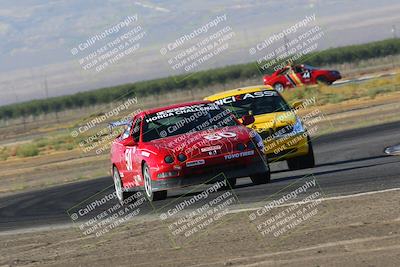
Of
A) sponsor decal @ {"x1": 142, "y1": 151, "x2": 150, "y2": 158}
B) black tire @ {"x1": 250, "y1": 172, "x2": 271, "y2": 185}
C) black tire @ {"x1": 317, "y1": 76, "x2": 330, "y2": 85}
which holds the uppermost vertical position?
sponsor decal @ {"x1": 142, "y1": 151, "x2": 150, "y2": 158}

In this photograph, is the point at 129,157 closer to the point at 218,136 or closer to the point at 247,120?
the point at 218,136

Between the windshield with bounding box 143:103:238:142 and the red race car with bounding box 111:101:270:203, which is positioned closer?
the red race car with bounding box 111:101:270:203

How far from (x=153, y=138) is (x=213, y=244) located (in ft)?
17.3

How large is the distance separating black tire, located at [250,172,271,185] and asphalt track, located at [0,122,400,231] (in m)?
0.12

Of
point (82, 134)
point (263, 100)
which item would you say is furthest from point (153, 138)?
point (82, 134)

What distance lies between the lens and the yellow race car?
53.2ft

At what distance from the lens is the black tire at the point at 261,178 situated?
47.4 feet

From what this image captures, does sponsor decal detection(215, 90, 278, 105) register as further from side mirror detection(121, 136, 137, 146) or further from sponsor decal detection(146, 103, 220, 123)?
side mirror detection(121, 136, 137, 146)

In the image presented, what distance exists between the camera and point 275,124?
53.8 ft

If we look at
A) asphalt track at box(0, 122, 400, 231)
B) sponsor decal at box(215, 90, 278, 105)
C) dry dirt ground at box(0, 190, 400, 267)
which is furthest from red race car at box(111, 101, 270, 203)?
sponsor decal at box(215, 90, 278, 105)

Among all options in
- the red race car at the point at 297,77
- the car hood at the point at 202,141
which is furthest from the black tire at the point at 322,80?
the car hood at the point at 202,141

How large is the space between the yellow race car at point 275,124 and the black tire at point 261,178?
1.50 metres

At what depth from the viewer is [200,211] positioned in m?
12.2

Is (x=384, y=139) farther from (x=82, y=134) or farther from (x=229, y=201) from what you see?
(x=82, y=134)
